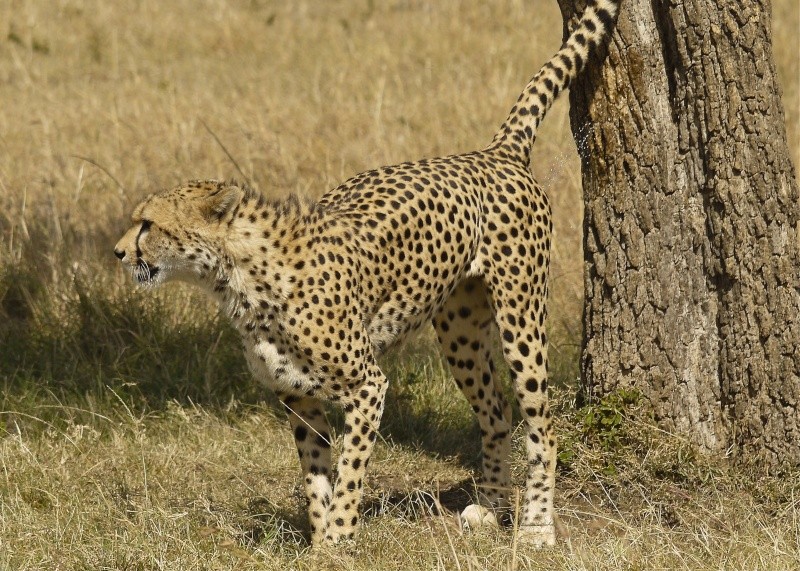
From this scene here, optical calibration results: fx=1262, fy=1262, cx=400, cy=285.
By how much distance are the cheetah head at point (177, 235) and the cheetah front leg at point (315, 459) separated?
2.09 ft

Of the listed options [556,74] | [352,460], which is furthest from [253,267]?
[556,74]

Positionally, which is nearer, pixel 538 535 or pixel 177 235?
pixel 177 235

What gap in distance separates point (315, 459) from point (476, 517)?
0.64 metres

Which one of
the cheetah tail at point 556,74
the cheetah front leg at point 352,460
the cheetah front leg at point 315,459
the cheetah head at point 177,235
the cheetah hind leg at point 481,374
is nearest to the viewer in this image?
the cheetah head at point 177,235

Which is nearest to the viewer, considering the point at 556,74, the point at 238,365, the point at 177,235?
the point at 177,235

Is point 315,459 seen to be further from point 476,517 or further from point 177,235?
point 177,235

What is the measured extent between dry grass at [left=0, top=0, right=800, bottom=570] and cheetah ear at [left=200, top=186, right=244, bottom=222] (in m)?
0.94

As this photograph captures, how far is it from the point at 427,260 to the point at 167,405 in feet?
5.27

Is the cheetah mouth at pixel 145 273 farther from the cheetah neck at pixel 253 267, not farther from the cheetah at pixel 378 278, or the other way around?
the cheetah neck at pixel 253 267

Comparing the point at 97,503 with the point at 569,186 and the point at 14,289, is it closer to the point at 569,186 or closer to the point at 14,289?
the point at 14,289

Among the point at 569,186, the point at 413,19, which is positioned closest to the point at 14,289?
the point at 569,186

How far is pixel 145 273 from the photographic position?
3.74 m

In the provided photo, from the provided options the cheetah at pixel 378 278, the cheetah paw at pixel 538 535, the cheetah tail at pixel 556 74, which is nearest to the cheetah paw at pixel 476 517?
the cheetah at pixel 378 278

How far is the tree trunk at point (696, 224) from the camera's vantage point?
420 centimetres
